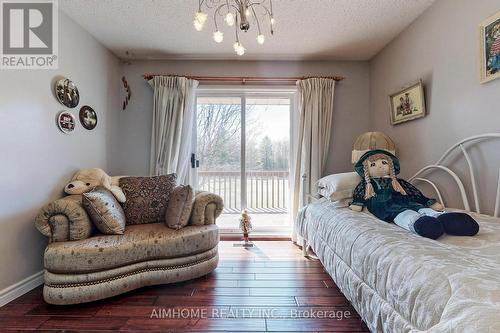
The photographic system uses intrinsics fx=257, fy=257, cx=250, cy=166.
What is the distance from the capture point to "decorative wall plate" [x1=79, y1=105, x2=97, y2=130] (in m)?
2.64

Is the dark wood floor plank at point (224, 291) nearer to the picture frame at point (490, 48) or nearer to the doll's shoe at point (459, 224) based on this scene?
the doll's shoe at point (459, 224)

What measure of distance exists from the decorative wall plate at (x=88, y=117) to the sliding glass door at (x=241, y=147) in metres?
1.19

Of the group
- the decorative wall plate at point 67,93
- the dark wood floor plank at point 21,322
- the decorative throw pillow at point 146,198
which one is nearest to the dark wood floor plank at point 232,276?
the decorative throw pillow at point 146,198

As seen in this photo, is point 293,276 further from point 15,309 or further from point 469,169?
point 15,309

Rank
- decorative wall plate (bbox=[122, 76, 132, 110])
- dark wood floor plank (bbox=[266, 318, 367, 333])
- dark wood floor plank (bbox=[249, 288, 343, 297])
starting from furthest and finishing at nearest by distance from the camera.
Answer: decorative wall plate (bbox=[122, 76, 132, 110]) < dark wood floor plank (bbox=[249, 288, 343, 297]) < dark wood floor plank (bbox=[266, 318, 367, 333])

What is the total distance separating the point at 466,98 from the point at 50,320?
3260 mm

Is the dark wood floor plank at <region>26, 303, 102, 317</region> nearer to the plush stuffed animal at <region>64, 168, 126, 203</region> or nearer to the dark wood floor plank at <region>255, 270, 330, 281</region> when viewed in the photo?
the plush stuffed animal at <region>64, 168, 126, 203</region>

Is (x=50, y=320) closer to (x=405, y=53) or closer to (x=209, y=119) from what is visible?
(x=209, y=119)

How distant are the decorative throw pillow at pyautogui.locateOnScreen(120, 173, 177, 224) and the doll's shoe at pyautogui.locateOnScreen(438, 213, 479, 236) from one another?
7.21 ft

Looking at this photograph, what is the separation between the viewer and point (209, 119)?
136 inches

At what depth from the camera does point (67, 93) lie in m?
2.40

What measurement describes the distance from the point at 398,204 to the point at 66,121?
115 inches

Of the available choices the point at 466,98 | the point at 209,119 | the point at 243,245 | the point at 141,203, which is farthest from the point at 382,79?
the point at 141,203

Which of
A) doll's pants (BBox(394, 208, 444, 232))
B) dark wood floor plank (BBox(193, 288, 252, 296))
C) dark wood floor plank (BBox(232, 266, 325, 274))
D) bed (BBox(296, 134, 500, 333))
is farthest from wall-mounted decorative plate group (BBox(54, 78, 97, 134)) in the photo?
doll's pants (BBox(394, 208, 444, 232))
